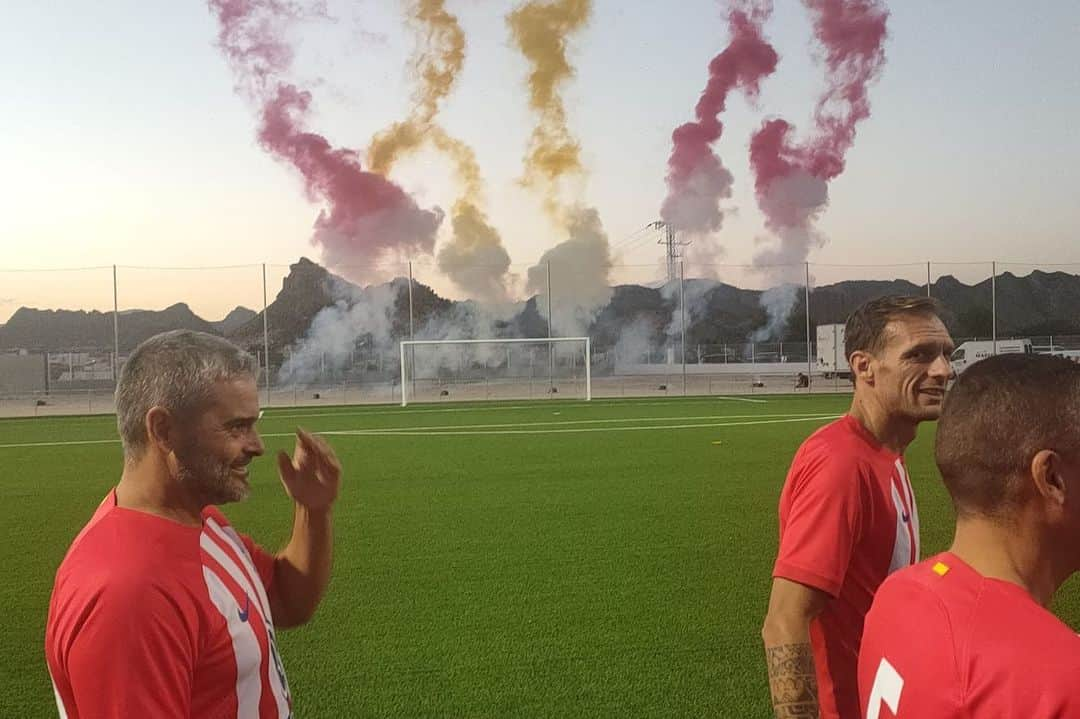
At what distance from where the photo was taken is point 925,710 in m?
1.34

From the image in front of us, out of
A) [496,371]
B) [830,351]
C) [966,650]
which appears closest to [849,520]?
[966,650]

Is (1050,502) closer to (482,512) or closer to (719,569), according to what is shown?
(719,569)

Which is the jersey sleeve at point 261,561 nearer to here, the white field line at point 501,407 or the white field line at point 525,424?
the white field line at point 525,424

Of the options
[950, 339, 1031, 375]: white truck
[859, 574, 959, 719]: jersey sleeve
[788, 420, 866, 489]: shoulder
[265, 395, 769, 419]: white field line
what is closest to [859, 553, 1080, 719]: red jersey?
[859, 574, 959, 719]: jersey sleeve

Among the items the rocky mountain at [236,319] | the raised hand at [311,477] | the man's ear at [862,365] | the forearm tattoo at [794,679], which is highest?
the rocky mountain at [236,319]

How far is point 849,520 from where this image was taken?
2430mm

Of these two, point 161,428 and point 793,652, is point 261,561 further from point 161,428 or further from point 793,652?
point 793,652

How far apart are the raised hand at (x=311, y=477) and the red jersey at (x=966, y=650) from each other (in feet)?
4.99

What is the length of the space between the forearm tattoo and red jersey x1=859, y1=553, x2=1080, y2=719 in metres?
0.85

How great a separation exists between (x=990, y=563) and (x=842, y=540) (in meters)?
0.95

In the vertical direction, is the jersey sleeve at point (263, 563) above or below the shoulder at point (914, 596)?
below

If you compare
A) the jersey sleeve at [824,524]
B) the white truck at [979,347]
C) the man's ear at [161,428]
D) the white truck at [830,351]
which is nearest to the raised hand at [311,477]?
the man's ear at [161,428]

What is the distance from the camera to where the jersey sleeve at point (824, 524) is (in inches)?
93.7

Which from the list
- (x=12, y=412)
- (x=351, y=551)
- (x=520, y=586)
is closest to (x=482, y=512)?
(x=351, y=551)
